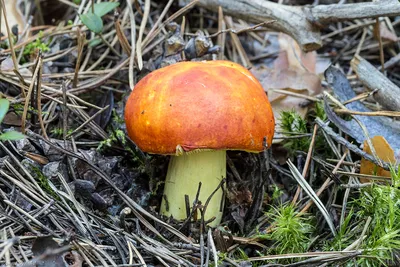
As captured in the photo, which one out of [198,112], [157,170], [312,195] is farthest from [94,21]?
[312,195]

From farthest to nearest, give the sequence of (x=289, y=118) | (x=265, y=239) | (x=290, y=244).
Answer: (x=289, y=118) → (x=265, y=239) → (x=290, y=244)

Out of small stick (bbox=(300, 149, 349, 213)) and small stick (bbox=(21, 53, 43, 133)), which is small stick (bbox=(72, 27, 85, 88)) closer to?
small stick (bbox=(21, 53, 43, 133))

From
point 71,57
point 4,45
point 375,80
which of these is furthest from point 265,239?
point 4,45

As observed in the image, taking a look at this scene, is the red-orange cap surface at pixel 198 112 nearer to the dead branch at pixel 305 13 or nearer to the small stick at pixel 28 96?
the small stick at pixel 28 96

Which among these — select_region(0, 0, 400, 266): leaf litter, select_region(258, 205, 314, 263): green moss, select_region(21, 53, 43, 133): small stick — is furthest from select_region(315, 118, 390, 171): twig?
select_region(21, 53, 43, 133): small stick

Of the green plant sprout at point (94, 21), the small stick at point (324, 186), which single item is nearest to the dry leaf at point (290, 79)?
the small stick at point (324, 186)

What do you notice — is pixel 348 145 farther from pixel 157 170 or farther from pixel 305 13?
pixel 157 170

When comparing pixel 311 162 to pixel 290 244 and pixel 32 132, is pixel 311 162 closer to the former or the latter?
pixel 290 244
